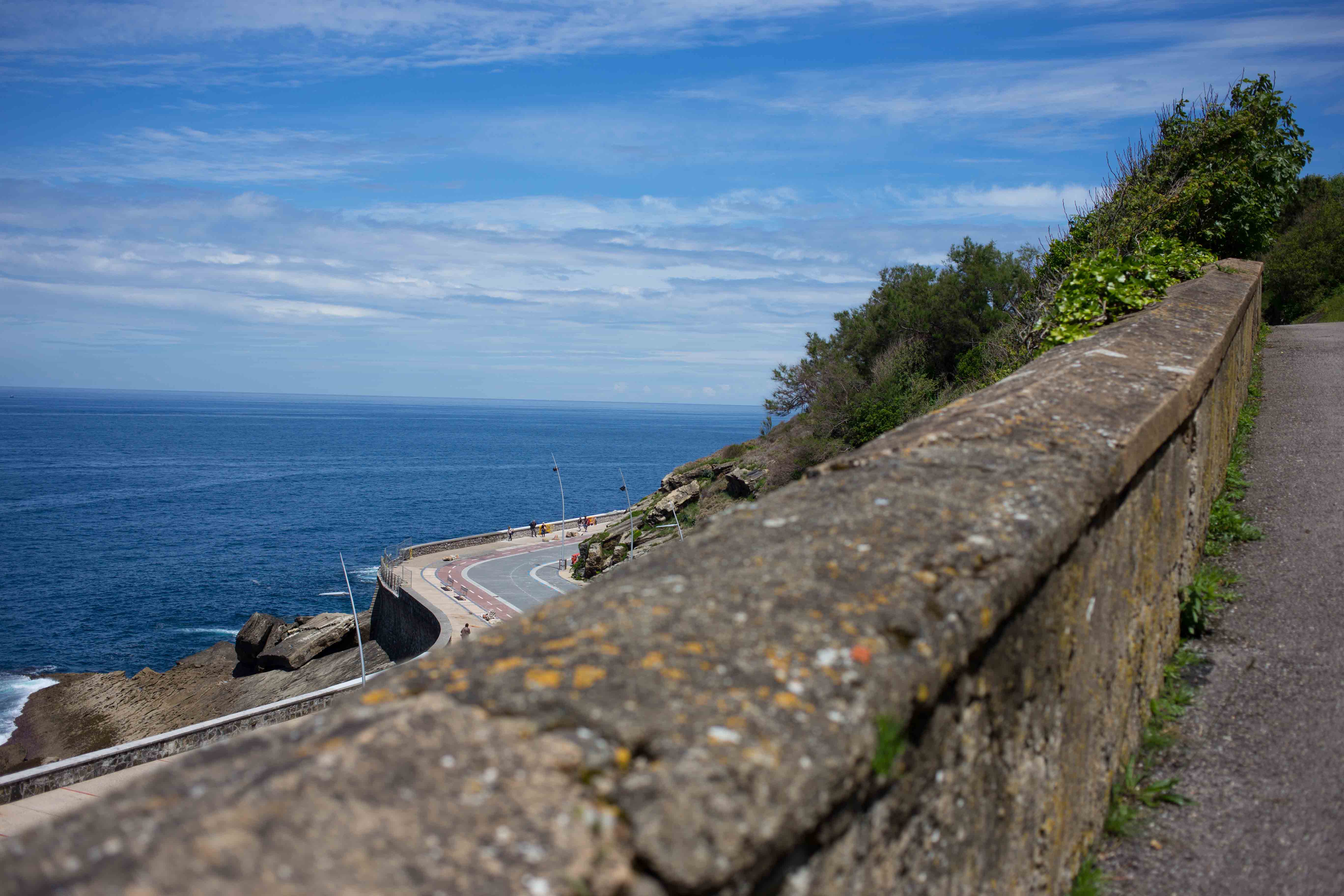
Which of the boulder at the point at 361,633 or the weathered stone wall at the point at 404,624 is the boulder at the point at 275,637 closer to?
the boulder at the point at 361,633

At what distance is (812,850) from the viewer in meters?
1.51

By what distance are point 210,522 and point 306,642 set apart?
4703cm

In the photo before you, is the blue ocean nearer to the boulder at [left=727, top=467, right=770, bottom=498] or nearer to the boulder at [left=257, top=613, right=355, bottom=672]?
the boulder at [left=257, top=613, right=355, bottom=672]

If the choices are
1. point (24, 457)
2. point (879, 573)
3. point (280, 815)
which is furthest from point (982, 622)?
point (24, 457)

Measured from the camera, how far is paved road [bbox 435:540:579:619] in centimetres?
3778

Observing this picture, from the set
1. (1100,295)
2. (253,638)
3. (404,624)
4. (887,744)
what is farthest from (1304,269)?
(253,638)

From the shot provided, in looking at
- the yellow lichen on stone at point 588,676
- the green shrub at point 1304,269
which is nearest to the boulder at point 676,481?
the green shrub at point 1304,269

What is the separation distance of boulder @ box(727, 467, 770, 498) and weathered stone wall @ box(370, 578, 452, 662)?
14381 mm

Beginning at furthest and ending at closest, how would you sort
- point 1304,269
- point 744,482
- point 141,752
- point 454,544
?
point 454,544
point 744,482
point 1304,269
point 141,752

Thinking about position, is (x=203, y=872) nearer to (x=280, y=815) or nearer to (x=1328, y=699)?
(x=280, y=815)

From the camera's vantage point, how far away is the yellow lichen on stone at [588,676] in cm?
153

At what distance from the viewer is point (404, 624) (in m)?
37.6

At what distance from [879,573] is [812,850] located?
668 mm

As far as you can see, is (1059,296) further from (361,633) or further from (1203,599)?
(361,633)
